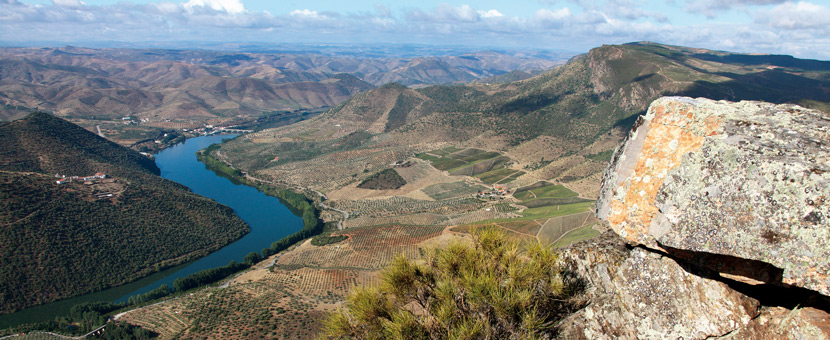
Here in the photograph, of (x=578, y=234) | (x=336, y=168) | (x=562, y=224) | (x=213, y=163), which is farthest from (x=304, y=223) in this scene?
(x=213, y=163)

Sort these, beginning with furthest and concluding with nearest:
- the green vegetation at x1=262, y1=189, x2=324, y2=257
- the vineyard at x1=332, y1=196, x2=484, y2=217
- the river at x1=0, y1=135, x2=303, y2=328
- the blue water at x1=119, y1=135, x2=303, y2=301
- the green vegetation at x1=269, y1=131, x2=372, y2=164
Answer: the green vegetation at x1=269, y1=131, x2=372, y2=164
the vineyard at x1=332, y1=196, x2=484, y2=217
the green vegetation at x1=262, y1=189, x2=324, y2=257
the blue water at x1=119, y1=135, x2=303, y2=301
the river at x1=0, y1=135, x2=303, y2=328

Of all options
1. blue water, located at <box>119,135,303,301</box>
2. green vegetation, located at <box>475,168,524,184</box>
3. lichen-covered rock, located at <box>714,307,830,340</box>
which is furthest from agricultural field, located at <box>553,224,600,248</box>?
blue water, located at <box>119,135,303,301</box>

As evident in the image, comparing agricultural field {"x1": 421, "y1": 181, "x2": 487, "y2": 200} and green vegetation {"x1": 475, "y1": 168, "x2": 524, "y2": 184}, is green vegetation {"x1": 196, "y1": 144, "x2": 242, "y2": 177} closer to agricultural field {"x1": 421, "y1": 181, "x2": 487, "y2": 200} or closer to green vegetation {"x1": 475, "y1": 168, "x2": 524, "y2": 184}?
agricultural field {"x1": 421, "y1": 181, "x2": 487, "y2": 200}

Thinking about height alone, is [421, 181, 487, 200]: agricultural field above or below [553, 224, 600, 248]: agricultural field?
below

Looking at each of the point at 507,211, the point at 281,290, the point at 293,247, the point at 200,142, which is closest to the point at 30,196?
the point at 293,247

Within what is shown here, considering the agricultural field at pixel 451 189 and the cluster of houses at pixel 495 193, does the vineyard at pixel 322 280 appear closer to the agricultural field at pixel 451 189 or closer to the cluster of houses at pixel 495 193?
the cluster of houses at pixel 495 193

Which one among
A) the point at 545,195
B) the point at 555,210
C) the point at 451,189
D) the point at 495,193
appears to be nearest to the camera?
the point at 555,210

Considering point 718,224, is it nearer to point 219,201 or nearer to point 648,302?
point 648,302
